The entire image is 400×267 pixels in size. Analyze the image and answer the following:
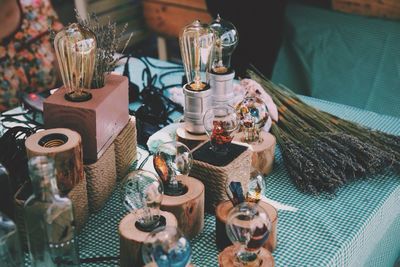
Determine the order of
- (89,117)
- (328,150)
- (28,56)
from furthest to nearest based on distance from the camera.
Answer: (28,56), (328,150), (89,117)

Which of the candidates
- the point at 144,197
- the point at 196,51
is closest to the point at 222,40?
the point at 196,51

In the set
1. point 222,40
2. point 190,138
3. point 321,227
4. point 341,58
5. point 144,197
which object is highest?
point 222,40

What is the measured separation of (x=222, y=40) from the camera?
1.66 m

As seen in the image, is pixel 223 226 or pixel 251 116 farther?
pixel 251 116

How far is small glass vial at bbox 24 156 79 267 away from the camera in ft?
3.48

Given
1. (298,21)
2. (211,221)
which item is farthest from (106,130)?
(298,21)

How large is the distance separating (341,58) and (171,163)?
1917mm

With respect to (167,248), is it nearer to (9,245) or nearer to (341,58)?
(9,245)

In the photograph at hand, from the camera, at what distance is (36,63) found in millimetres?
2762

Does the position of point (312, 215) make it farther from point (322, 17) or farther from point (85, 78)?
point (322, 17)

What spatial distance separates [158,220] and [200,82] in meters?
0.52

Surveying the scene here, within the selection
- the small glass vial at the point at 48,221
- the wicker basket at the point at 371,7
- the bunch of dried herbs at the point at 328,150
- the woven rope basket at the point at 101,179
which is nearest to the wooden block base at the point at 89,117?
the woven rope basket at the point at 101,179

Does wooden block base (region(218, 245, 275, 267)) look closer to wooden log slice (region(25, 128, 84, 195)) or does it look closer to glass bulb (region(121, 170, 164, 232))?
glass bulb (region(121, 170, 164, 232))

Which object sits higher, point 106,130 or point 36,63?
point 106,130
